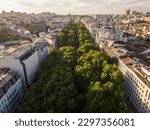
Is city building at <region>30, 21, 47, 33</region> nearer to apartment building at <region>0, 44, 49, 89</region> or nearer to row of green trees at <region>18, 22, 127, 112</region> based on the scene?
apartment building at <region>0, 44, 49, 89</region>

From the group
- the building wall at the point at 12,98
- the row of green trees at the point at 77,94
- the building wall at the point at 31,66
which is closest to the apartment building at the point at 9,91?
the building wall at the point at 12,98

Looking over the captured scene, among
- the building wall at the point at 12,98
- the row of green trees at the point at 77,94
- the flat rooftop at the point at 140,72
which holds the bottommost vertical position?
the building wall at the point at 12,98

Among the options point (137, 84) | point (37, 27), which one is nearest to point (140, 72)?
point (137, 84)

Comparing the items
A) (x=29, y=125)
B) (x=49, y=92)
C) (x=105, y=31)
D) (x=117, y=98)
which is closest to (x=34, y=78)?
(x=49, y=92)

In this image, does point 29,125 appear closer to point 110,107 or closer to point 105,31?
point 110,107

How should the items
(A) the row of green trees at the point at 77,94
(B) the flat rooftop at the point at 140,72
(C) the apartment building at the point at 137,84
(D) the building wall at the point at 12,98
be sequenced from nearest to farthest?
(A) the row of green trees at the point at 77,94 → (C) the apartment building at the point at 137,84 → (D) the building wall at the point at 12,98 → (B) the flat rooftop at the point at 140,72

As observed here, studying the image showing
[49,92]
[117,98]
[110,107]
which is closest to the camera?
[110,107]

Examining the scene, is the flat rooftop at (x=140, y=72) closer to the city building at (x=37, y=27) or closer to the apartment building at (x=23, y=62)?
the apartment building at (x=23, y=62)

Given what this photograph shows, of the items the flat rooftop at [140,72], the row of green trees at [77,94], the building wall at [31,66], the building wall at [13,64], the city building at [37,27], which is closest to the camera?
the row of green trees at [77,94]
